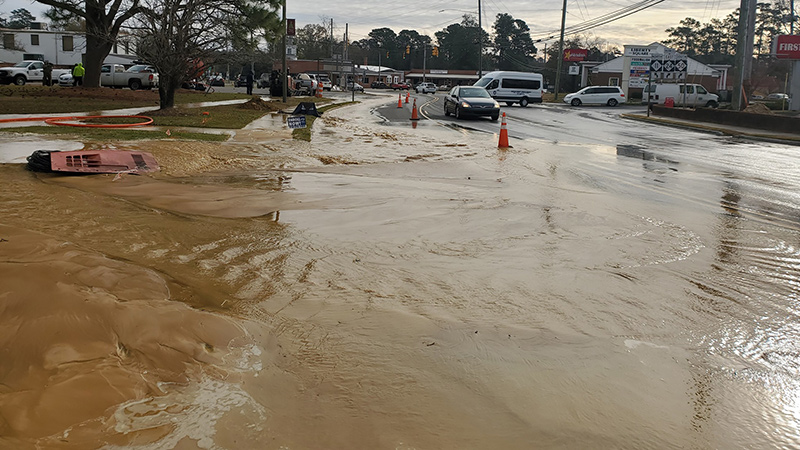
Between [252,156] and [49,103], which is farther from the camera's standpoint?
[49,103]

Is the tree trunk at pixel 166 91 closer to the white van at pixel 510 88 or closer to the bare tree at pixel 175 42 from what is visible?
the bare tree at pixel 175 42

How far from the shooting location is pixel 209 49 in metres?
23.1

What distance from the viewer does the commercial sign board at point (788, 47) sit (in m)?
40.4

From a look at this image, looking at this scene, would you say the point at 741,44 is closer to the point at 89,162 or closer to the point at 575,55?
the point at 89,162

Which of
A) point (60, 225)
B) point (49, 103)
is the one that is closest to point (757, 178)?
point (60, 225)

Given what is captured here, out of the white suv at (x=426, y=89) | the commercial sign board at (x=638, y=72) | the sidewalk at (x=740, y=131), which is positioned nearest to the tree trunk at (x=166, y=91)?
the sidewalk at (x=740, y=131)

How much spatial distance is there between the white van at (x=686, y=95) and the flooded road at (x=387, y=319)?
Answer: 43687mm

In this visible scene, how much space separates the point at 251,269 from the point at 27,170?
5.77 metres

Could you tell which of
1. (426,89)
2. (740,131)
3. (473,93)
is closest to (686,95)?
(740,131)

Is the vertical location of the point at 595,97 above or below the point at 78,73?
above

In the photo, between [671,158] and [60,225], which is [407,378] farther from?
[671,158]

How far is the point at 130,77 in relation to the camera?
1533 inches

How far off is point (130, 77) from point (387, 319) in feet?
125

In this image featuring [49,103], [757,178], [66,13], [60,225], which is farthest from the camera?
[66,13]
